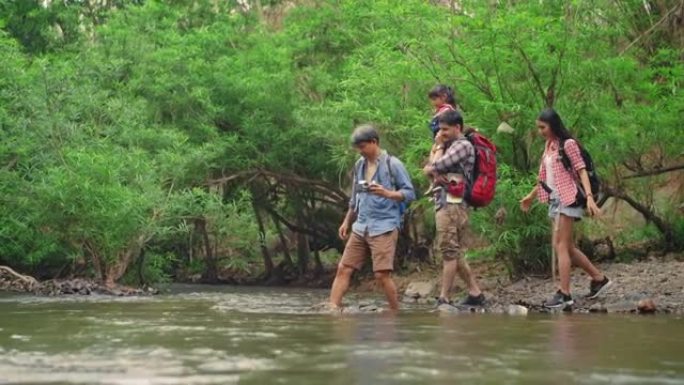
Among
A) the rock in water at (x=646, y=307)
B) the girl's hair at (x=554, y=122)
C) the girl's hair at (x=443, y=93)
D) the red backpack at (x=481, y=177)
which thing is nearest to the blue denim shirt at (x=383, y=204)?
the red backpack at (x=481, y=177)

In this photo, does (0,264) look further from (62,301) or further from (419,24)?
(419,24)

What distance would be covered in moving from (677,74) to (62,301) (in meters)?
7.80

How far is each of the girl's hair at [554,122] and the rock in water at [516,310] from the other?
1654 mm

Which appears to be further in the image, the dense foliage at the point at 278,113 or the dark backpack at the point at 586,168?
the dense foliage at the point at 278,113

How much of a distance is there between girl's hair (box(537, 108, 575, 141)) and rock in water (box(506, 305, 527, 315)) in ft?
5.43

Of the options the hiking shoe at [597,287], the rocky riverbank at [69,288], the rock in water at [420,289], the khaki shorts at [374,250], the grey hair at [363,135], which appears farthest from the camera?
the rock in water at [420,289]

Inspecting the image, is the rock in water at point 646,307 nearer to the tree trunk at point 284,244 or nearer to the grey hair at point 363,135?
the grey hair at point 363,135

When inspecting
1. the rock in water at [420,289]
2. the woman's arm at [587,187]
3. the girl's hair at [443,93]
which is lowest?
the rock in water at [420,289]

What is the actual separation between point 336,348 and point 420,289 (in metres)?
10.0

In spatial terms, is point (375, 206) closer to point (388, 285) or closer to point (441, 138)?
point (388, 285)

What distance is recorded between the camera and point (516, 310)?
9.83 m

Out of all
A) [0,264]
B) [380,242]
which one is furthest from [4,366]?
[0,264]

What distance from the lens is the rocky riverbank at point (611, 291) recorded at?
32.7 feet

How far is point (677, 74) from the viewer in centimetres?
1315
